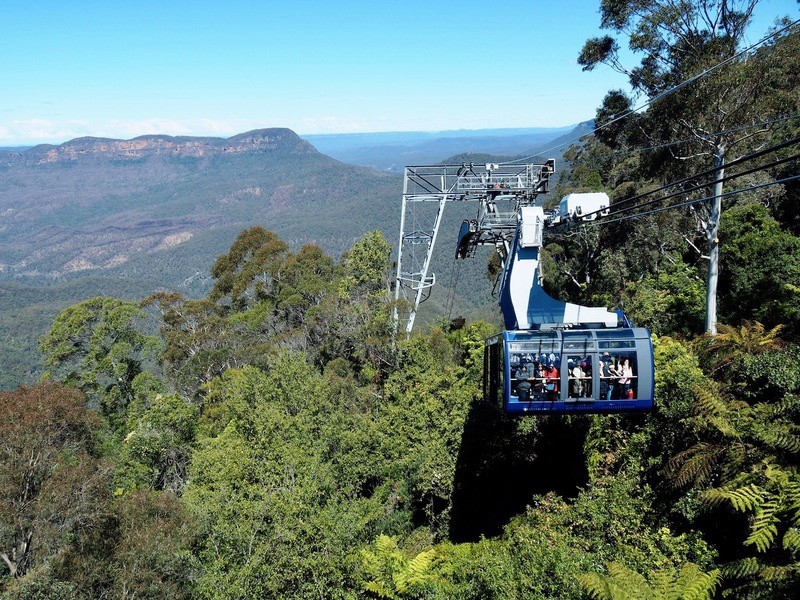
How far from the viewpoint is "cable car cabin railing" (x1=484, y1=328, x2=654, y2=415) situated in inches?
358

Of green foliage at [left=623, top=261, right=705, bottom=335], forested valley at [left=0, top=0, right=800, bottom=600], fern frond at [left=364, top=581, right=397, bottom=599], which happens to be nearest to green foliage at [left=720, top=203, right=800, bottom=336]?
forested valley at [left=0, top=0, right=800, bottom=600]

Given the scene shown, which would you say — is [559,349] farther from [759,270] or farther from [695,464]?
[759,270]

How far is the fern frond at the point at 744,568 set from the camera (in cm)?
761

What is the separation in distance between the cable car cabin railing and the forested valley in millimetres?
1368

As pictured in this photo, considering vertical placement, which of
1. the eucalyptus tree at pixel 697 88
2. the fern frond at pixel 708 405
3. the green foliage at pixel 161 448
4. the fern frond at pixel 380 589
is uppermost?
the eucalyptus tree at pixel 697 88

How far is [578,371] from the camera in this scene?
9125 mm

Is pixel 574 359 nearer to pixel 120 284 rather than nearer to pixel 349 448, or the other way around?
pixel 349 448

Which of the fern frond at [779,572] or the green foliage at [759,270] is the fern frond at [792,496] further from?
the green foliage at [759,270]

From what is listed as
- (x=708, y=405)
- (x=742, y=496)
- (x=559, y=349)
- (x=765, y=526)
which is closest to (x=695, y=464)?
(x=742, y=496)

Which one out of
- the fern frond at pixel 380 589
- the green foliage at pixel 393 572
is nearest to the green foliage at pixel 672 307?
the green foliage at pixel 393 572

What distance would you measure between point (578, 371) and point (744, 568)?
3486 millimetres

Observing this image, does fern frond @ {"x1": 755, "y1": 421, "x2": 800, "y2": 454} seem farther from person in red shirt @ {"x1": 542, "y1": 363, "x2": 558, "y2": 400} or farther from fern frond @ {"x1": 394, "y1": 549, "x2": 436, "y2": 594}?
fern frond @ {"x1": 394, "y1": 549, "x2": 436, "y2": 594}

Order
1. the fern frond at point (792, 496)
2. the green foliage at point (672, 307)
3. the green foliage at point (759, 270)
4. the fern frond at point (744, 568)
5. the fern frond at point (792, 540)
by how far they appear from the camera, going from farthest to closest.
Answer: the green foliage at point (672, 307) → the green foliage at point (759, 270) → the fern frond at point (792, 496) → the fern frond at point (744, 568) → the fern frond at point (792, 540)

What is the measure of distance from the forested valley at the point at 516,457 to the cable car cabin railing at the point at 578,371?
137 centimetres
